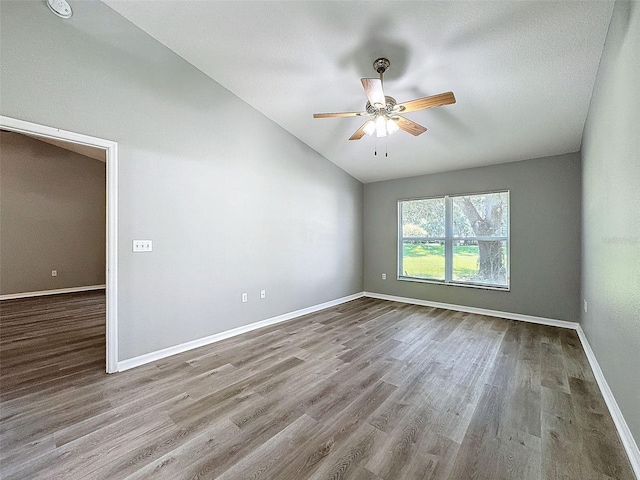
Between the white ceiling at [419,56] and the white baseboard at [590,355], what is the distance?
2.44 m

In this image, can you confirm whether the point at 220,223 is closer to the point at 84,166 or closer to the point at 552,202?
the point at 552,202

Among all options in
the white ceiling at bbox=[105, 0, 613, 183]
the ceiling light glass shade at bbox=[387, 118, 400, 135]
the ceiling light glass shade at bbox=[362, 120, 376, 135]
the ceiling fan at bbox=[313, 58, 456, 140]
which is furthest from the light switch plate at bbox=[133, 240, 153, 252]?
the ceiling light glass shade at bbox=[387, 118, 400, 135]

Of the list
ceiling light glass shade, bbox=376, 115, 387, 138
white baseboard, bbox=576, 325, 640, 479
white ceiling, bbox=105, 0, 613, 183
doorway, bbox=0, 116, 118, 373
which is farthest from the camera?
ceiling light glass shade, bbox=376, 115, 387, 138

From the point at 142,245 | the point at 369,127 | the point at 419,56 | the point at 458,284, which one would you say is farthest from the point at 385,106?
the point at 458,284

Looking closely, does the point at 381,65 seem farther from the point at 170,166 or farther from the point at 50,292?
the point at 50,292

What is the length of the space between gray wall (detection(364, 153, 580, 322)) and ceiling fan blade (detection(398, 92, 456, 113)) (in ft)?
8.99

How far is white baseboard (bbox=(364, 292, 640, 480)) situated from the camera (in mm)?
1481

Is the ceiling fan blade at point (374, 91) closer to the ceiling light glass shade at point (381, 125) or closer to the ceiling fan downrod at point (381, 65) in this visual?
the ceiling light glass shade at point (381, 125)

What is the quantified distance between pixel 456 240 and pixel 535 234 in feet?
3.59

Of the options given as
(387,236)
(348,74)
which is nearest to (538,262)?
(387,236)

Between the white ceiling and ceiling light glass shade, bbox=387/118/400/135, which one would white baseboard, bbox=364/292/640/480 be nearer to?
the white ceiling

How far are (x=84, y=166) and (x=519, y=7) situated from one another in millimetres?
8291

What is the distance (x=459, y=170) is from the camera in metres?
4.64

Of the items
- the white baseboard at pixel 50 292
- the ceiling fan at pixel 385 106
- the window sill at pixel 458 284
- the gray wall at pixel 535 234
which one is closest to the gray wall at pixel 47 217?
the white baseboard at pixel 50 292
